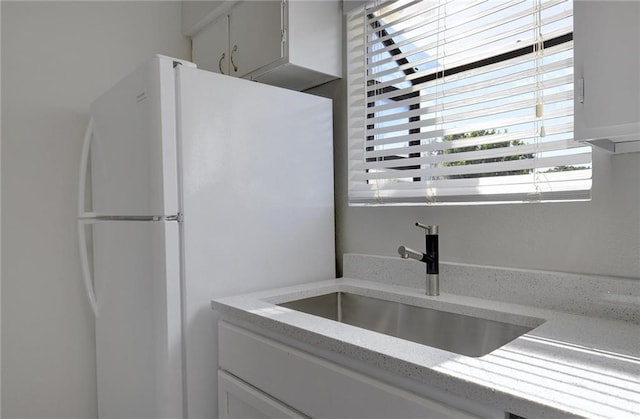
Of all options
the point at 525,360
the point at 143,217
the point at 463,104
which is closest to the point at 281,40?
the point at 463,104

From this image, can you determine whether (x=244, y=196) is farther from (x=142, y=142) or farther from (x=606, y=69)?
(x=606, y=69)

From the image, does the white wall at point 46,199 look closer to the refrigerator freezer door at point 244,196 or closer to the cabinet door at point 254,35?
the cabinet door at point 254,35

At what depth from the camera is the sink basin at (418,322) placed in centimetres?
125

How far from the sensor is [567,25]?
4.10 feet

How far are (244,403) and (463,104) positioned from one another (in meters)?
1.24

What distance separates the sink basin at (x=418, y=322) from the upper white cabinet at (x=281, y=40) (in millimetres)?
957

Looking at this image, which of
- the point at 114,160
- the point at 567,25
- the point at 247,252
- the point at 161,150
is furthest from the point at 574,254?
the point at 114,160

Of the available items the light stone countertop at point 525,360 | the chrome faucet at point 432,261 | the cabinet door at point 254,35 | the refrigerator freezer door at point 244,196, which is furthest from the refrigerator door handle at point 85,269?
the chrome faucet at point 432,261

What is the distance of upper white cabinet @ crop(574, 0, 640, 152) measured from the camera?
831 millimetres

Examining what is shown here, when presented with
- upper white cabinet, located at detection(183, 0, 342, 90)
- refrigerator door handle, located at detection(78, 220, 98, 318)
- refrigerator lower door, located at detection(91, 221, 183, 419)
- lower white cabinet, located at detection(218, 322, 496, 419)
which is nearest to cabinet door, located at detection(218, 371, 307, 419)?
lower white cabinet, located at detection(218, 322, 496, 419)

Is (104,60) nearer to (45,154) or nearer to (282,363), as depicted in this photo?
(45,154)

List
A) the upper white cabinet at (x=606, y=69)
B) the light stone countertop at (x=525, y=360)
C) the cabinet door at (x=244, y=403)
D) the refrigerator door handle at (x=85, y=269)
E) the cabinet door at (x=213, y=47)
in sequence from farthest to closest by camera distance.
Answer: the cabinet door at (x=213, y=47), the refrigerator door handle at (x=85, y=269), the cabinet door at (x=244, y=403), the upper white cabinet at (x=606, y=69), the light stone countertop at (x=525, y=360)

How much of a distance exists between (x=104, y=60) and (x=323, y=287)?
1581 millimetres

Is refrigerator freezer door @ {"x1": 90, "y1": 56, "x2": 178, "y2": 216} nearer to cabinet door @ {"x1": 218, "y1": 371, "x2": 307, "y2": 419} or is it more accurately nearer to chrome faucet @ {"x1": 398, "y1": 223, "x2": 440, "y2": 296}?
cabinet door @ {"x1": 218, "y1": 371, "x2": 307, "y2": 419}
